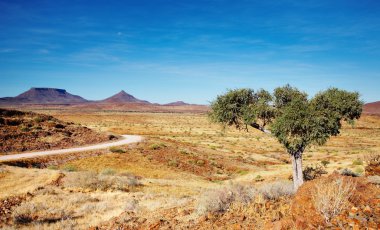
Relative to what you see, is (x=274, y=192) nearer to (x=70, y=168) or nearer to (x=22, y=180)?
(x=22, y=180)

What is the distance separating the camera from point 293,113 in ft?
60.7

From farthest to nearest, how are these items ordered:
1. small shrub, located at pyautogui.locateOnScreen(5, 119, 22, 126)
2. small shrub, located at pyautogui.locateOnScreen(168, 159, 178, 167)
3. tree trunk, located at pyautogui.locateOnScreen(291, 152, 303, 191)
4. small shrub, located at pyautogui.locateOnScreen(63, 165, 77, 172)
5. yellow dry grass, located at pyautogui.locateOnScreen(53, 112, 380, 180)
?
small shrub, located at pyautogui.locateOnScreen(5, 119, 22, 126) → yellow dry grass, located at pyautogui.locateOnScreen(53, 112, 380, 180) → small shrub, located at pyautogui.locateOnScreen(168, 159, 178, 167) → small shrub, located at pyautogui.locateOnScreen(63, 165, 77, 172) → tree trunk, located at pyautogui.locateOnScreen(291, 152, 303, 191)

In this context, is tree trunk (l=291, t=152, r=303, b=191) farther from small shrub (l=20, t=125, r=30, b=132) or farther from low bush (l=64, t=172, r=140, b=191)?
small shrub (l=20, t=125, r=30, b=132)

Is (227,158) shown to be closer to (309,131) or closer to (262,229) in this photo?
(309,131)

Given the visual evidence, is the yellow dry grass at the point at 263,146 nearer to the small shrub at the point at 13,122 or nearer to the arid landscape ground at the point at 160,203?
the arid landscape ground at the point at 160,203

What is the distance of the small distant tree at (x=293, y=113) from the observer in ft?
61.0

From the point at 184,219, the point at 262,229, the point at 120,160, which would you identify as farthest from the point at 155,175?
the point at 262,229

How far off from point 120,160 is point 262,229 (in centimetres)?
2656

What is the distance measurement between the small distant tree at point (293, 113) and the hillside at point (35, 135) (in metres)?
25.0

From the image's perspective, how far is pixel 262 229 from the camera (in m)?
8.01

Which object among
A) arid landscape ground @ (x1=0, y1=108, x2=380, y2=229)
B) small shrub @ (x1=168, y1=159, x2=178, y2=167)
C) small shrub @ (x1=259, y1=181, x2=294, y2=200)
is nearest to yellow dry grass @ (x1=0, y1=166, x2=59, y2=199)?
arid landscape ground @ (x1=0, y1=108, x2=380, y2=229)

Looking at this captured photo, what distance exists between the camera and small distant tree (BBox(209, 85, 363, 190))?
18594 mm

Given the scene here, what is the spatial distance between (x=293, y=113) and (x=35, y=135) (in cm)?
3485

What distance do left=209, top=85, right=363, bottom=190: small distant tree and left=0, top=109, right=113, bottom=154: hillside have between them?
25.0 metres
